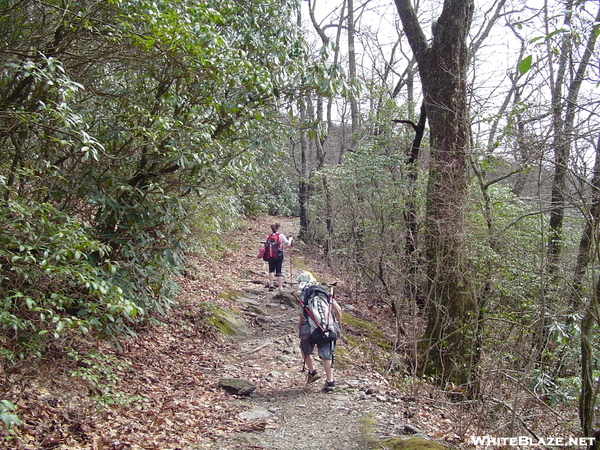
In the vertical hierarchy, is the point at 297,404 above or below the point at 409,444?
below

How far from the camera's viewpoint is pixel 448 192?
7.85m

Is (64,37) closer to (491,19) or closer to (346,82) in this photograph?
(346,82)

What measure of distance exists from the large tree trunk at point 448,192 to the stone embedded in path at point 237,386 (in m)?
2.88

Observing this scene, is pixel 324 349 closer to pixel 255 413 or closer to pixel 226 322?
pixel 255 413

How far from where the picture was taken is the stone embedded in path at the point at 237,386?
6395 mm

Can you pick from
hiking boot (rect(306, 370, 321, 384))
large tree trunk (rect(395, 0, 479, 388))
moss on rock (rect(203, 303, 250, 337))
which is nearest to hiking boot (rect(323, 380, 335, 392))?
hiking boot (rect(306, 370, 321, 384))

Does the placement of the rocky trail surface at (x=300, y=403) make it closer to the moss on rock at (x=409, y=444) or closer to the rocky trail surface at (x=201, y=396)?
the rocky trail surface at (x=201, y=396)

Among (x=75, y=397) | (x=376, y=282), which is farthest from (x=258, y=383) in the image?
(x=376, y=282)

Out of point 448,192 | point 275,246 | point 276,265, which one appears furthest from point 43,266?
point 276,265

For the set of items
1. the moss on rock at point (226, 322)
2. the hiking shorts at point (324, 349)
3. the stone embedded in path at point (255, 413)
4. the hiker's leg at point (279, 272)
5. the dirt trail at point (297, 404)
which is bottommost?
the stone embedded in path at point (255, 413)

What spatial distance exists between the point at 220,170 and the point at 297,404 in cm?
346

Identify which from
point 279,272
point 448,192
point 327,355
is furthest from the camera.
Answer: point 279,272

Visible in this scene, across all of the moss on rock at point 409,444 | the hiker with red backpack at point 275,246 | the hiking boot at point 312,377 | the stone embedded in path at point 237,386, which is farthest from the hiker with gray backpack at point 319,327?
the hiker with red backpack at point 275,246

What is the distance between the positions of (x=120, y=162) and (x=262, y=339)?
481cm
